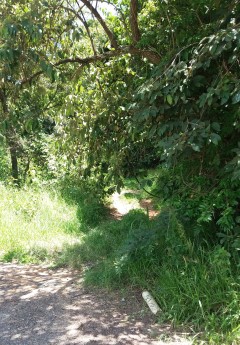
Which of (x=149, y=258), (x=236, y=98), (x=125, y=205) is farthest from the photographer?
(x=125, y=205)

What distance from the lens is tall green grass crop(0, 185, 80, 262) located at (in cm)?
577

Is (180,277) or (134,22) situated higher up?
(134,22)

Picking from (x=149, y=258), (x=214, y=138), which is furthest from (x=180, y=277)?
(x=214, y=138)

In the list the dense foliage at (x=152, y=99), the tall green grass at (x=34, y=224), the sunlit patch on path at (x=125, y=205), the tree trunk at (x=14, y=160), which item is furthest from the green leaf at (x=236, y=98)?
the tree trunk at (x=14, y=160)

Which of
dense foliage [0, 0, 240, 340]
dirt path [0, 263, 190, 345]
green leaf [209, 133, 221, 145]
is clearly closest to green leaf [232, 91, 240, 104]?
dense foliage [0, 0, 240, 340]

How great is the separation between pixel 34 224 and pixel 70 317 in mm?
3410

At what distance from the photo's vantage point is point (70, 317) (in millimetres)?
3541

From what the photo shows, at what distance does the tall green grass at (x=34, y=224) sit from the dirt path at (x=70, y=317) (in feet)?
3.73

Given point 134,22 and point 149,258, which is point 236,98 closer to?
point 149,258

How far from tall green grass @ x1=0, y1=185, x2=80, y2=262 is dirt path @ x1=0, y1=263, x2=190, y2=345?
3.73 ft

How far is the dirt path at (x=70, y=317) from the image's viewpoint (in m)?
3.16

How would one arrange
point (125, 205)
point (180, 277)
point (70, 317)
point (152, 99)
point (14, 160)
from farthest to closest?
point (14, 160), point (125, 205), point (180, 277), point (70, 317), point (152, 99)

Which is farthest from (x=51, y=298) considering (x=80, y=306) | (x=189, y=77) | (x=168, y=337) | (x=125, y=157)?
(x=189, y=77)

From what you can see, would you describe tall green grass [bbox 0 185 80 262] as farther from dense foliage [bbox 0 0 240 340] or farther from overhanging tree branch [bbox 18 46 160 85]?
overhanging tree branch [bbox 18 46 160 85]
